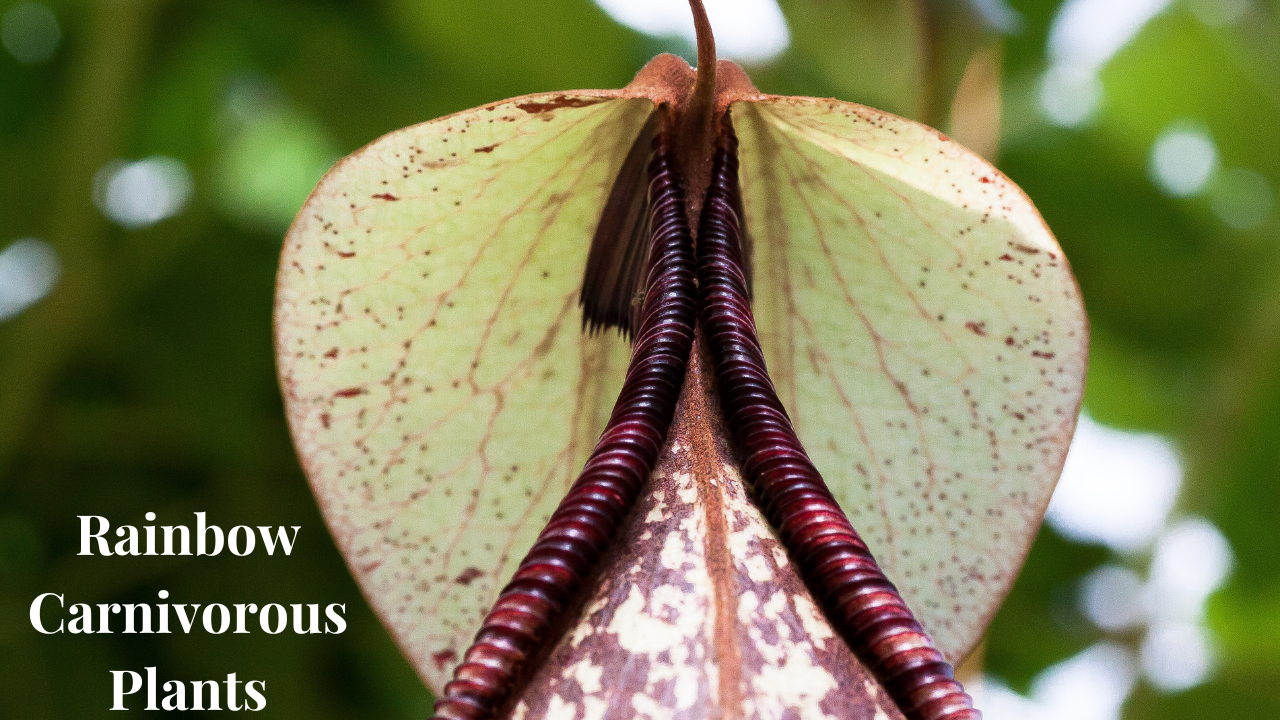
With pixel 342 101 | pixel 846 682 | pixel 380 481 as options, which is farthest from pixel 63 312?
pixel 846 682

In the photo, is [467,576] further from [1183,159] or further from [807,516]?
[1183,159]

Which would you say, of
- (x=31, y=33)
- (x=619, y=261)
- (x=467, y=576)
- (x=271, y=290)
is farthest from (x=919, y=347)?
(x=31, y=33)

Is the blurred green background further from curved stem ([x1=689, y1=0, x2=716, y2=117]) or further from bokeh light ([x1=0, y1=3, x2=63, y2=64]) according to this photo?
curved stem ([x1=689, y1=0, x2=716, y2=117])

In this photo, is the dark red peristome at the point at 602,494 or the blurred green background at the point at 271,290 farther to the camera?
the blurred green background at the point at 271,290

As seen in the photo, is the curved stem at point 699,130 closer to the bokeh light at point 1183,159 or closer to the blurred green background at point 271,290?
the blurred green background at point 271,290

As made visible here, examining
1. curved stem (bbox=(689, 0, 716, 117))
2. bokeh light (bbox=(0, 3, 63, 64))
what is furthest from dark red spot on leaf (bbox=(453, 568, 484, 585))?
bokeh light (bbox=(0, 3, 63, 64))

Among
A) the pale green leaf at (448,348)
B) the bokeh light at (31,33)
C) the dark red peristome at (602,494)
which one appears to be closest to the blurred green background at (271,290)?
the bokeh light at (31,33)
